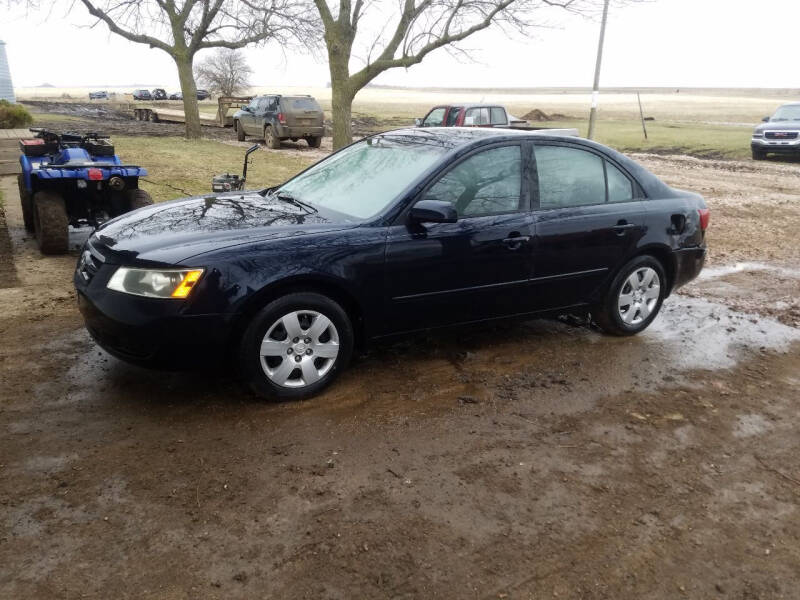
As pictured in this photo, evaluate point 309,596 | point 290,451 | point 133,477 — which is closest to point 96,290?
point 133,477

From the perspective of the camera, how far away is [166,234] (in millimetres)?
3943

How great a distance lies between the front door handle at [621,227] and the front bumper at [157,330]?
A: 2.90 meters

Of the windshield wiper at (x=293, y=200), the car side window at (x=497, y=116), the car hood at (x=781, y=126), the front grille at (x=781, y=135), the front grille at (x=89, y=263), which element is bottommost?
the front grille at (x=89, y=263)

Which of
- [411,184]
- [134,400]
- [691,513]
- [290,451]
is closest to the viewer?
[691,513]

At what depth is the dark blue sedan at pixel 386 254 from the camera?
3.70 m

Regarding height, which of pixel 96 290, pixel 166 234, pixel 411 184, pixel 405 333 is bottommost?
pixel 405 333

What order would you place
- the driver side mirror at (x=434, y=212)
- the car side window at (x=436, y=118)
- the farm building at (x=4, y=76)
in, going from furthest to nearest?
the farm building at (x=4, y=76) → the car side window at (x=436, y=118) → the driver side mirror at (x=434, y=212)

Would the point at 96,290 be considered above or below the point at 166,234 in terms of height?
below

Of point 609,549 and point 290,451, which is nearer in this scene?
point 609,549

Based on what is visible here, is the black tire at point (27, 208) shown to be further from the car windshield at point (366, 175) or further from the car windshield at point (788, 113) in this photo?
the car windshield at point (788, 113)

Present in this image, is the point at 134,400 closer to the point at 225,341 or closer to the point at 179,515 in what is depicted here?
the point at 225,341

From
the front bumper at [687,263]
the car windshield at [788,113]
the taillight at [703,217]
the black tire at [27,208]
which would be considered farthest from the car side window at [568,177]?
the car windshield at [788,113]

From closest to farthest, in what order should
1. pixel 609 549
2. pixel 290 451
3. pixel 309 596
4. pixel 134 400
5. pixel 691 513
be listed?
1. pixel 309 596
2. pixel 609 549
3. pixel 691 513
4. pixel 290 451
5. pixel 134 400

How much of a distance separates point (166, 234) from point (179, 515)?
1699 mm
